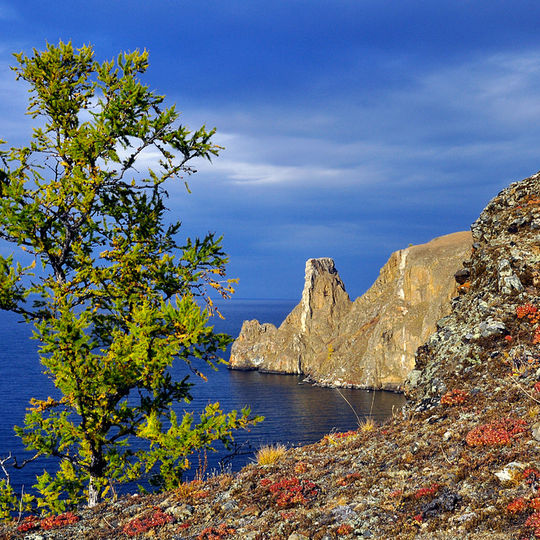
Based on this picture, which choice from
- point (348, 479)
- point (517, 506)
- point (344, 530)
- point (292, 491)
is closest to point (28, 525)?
point (292, 491)

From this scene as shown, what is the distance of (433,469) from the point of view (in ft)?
28.1

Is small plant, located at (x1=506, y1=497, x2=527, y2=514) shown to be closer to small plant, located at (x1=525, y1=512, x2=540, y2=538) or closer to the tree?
small plant, located at (x1=525, y1=512, x2=540, y2=538)

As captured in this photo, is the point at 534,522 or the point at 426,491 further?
the point at 426,491

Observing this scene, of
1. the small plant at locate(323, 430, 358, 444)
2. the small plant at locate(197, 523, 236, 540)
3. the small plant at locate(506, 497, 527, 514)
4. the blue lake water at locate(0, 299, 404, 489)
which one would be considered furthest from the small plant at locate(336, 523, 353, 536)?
the blue lake water at locate(0, 299, 404, 489)

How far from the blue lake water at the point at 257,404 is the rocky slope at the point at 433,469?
142ft

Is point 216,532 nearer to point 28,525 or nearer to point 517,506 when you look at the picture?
point 28,525

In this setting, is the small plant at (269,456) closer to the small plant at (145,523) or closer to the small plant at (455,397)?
the small plant at (145,523)

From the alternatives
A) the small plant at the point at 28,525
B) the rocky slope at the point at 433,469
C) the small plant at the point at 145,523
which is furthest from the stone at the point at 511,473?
the small plant at the point at 28,525

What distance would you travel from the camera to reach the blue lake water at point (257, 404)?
63.8 m

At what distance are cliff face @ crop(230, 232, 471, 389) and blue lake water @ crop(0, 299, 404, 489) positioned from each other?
8434mm

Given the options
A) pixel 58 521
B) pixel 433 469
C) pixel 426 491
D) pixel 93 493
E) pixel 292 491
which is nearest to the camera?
pixel 426 491

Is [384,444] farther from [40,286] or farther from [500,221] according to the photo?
[500,221]

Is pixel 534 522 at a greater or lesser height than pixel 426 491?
greater

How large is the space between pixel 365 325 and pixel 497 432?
14066 centimetres
